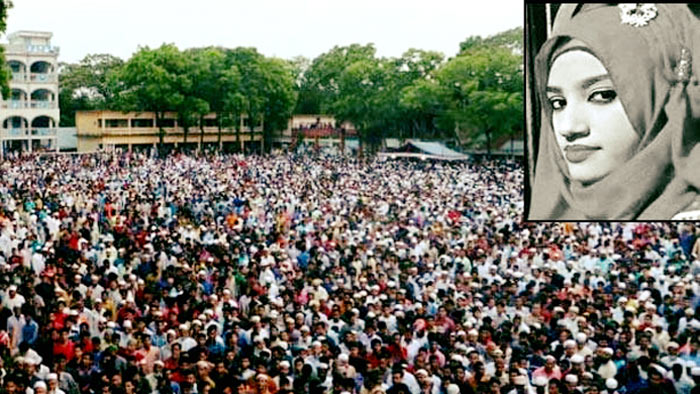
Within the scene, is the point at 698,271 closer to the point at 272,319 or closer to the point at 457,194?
the point at 272,319

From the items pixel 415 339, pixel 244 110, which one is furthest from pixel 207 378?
pixel 244 110

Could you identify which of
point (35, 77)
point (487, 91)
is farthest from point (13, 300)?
point (35, 77)

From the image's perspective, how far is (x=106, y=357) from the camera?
5301mm

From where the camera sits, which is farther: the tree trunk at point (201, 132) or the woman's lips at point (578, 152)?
the tree trunk at point (201, 132)

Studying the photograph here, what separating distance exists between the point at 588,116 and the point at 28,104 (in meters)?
33.8

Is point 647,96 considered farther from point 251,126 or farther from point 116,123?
point 116,123

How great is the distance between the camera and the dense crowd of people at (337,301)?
204 inches

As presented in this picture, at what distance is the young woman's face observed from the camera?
779 centimetres

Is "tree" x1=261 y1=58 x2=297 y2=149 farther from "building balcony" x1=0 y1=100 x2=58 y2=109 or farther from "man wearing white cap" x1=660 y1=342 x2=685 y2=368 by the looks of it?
"man wearing white cap" x1=660 y1=342 x2=685 y2=368

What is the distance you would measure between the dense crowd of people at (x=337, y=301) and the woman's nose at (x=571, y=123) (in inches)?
59.8

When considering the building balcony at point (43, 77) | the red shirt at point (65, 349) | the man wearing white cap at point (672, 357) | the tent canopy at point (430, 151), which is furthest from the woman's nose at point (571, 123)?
the building balcony at point (43, 77)

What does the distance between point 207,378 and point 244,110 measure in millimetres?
33181

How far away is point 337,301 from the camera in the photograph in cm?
694

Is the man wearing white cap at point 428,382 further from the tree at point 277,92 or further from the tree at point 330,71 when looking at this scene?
the tree at point 330,71
